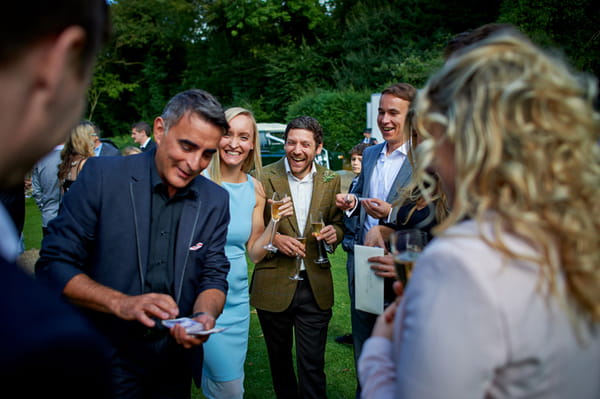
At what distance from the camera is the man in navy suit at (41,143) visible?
635 millimetres

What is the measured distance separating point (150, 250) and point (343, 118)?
72.9 feet

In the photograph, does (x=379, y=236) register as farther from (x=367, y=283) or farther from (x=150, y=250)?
(x=150, y=250)

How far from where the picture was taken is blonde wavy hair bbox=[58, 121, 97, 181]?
6.15m

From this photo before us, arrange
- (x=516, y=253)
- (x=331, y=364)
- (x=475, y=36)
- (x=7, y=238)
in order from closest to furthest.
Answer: (x=7, y=238), (x=516, y=253), (x=475, y=36), (x=331, y=364)

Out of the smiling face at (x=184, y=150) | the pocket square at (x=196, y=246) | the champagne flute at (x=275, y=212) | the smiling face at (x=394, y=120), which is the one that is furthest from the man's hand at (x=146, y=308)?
the smiling face at (x=394, y=120)

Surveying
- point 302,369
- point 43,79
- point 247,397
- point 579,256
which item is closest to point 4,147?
point 43,79

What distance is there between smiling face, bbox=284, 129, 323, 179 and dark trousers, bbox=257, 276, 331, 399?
3.53 ft

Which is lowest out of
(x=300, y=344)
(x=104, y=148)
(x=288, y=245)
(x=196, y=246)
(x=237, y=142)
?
(x=300, y=344)

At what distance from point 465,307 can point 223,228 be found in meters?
1.99

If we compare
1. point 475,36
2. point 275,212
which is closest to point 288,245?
point 275,212

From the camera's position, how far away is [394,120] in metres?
4.44

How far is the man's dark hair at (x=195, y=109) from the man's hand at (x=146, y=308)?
103 centimetres

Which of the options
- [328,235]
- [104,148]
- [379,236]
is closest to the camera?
[379,236]

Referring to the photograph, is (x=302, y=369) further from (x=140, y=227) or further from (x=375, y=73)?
(x=375, y=73)
